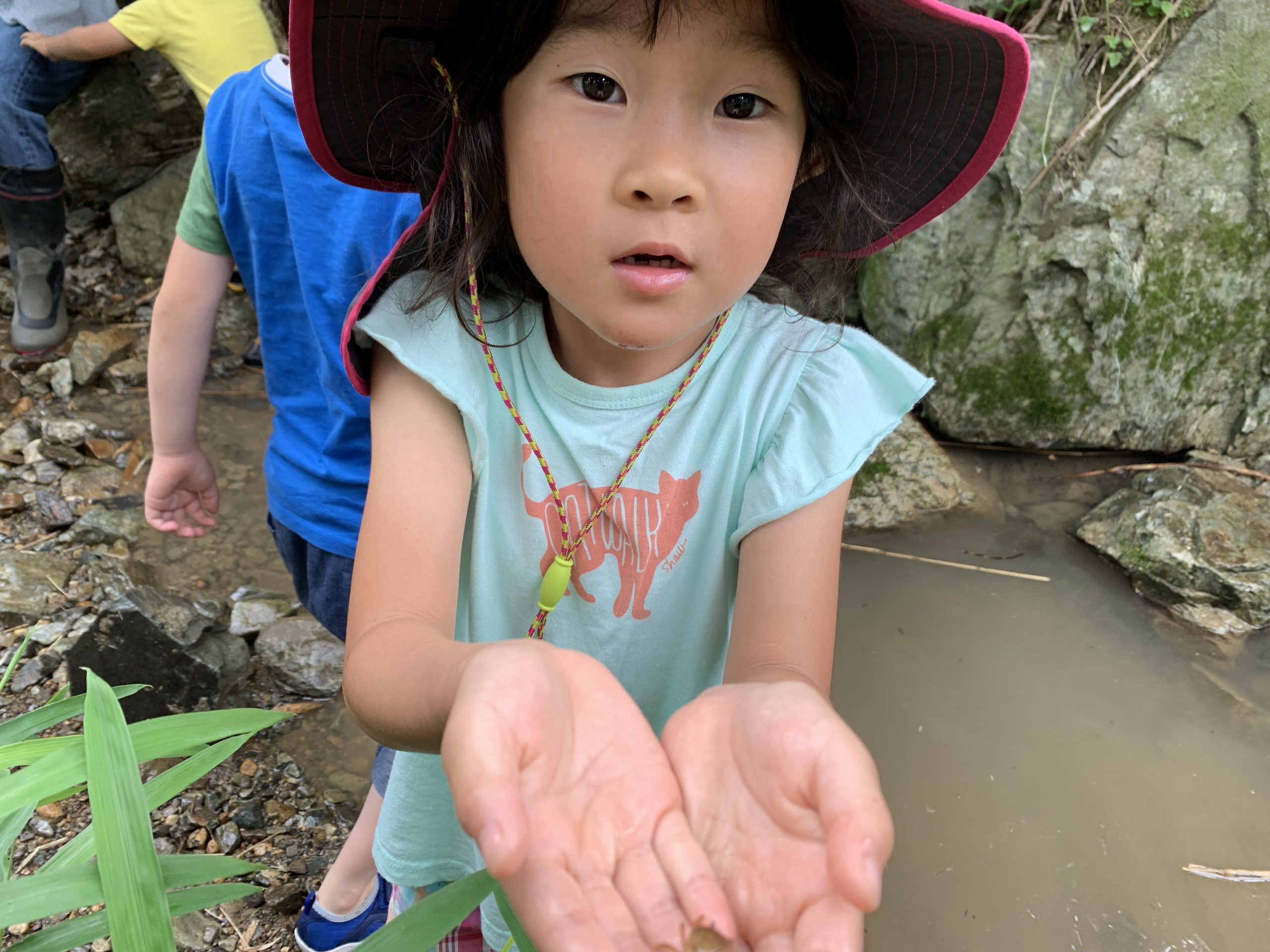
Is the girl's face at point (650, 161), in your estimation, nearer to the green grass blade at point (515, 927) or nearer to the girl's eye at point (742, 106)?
the girl's eye at point (742, 106)

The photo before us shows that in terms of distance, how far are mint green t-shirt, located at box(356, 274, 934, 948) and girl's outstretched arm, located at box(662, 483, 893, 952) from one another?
1.20ft

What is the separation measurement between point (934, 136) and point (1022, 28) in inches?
85.6

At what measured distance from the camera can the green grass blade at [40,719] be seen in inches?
48.1

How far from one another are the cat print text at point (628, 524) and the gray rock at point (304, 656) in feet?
3.94

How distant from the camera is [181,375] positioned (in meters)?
1.71

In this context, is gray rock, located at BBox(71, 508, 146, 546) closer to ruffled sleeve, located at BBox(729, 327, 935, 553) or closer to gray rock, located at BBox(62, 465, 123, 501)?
gray rock, located at BBox(62, 465, 123, 501)

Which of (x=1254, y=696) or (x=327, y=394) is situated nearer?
(x=327, y=394)

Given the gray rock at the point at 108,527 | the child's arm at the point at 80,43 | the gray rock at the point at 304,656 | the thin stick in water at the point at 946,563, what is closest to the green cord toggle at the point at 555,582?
the gray rock at the point at 304,656

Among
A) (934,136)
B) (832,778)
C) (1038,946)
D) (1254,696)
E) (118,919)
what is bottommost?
(1038,946)

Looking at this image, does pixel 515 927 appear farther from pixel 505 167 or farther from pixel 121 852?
pixel 505 167

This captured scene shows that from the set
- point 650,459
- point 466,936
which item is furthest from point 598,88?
point 466,936

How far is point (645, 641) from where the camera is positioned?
130cm

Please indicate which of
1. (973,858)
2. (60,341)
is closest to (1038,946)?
(973,858)

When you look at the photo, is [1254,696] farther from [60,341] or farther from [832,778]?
[60,341]
